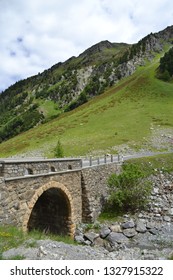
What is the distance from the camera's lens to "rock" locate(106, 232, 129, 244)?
2039 centimetres

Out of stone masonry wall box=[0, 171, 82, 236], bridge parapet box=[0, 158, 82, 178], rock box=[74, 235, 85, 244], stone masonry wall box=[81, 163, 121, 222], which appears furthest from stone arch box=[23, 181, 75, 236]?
stone masonry wall box=[81, 163, 121, 222]

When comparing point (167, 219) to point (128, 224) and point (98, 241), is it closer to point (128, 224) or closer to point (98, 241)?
point (128, 224)

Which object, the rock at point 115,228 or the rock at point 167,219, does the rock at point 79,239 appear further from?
the rock at point 167,219

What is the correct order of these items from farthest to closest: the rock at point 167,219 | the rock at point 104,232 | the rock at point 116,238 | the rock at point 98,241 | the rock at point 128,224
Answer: the rock at point 167,219 < the rock at point 128,224 < the rock at point 104,232 < the rock at point 116,238 < the rock at point 98,241

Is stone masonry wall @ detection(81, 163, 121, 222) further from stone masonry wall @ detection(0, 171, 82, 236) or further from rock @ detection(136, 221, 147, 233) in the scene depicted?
rock @ detection(136, 221, 147, 233)

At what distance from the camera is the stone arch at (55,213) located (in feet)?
72.0

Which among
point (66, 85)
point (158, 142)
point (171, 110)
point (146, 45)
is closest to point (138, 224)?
point (158, 142)

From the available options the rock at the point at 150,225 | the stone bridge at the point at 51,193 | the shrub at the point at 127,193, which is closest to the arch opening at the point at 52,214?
the stone bridge at the point at 51,193

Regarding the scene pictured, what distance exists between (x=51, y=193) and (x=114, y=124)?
5058 cm

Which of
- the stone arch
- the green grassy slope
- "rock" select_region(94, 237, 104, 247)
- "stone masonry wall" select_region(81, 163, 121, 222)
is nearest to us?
"rock" select_region(94, 237, 104, 247)

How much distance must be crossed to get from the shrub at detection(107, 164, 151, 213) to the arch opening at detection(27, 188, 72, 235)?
5551 millimetres

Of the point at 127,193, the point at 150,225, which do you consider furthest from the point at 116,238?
the point at 127,193

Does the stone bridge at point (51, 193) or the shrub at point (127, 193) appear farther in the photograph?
the shrub at point (127, 193)

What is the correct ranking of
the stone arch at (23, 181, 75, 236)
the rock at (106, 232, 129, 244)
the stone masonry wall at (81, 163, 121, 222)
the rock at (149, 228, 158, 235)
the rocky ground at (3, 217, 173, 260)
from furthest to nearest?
1. the stone masonry wall at (81, 163, 121, 222)
2. the stone arch at (23, 181, 75, 236)
3. the rock at (149, 228, 158, 235)
4. the rock at (106, 232, 129, 244)
5. the rocky ground at (3, 217, 173, 260)
